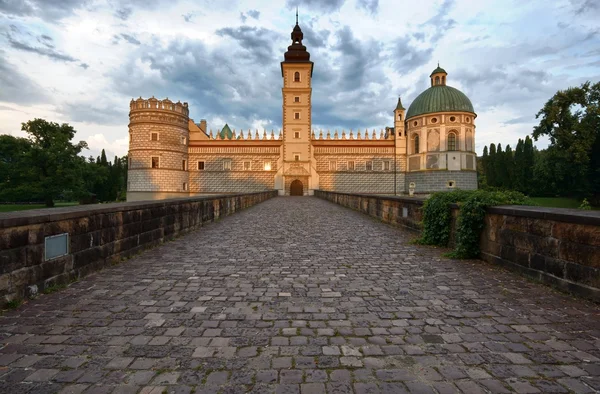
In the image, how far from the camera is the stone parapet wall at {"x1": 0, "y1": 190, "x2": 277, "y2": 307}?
12.0ft

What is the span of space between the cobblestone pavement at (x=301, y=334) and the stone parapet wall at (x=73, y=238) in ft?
1.04

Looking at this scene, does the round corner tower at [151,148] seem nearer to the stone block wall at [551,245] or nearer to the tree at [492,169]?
the stone block wall at [551,245]

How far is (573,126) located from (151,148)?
4794 centimetres

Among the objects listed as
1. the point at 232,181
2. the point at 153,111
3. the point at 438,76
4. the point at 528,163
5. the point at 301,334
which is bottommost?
the point at 301,334

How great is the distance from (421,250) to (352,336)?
453 cm

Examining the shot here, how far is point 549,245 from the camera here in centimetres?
439

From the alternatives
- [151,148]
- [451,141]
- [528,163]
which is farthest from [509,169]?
[151,148]

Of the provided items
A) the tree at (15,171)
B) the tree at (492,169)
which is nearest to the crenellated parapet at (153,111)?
the tree at (15,171)

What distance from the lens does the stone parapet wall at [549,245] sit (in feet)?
12.4

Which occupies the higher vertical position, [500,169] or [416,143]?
[416,143]

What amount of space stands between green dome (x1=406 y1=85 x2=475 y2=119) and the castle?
14 centimetres

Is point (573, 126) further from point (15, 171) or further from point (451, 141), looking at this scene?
point (15, 171)

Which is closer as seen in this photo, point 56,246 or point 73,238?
point 56,246

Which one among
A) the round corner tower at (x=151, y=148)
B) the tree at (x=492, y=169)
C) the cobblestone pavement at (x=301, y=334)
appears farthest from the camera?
the tree at (x=492, y=169)
